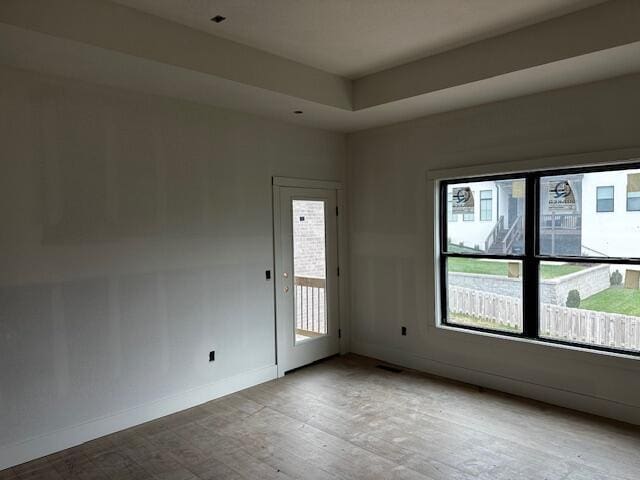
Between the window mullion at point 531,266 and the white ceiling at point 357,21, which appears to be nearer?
the white ceiling at point 357,21

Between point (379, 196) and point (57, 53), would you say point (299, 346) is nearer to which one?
point (379, 196)

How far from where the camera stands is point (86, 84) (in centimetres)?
345

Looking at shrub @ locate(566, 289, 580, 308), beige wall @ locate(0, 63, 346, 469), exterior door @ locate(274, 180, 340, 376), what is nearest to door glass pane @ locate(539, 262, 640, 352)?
shrub @ locate(566, 289, 580, 308)

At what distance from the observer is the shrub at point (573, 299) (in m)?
3.90

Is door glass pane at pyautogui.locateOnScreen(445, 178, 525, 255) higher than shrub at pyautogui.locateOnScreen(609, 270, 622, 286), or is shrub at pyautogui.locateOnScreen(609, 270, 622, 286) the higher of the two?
door glass pane at pyautogui.locateOnScreen(445, 178, 525, 255)

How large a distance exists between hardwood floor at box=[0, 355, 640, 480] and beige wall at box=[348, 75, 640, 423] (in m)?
0.28

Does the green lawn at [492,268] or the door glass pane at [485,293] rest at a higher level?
the green lawn at [492,268]

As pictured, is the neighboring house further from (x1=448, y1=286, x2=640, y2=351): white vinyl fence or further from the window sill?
the window sill

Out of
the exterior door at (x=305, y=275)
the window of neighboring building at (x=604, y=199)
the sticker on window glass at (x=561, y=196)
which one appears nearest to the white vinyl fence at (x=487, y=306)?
the sticker on window glass at (x=561, y=196)

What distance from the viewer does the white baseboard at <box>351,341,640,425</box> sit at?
3643mm

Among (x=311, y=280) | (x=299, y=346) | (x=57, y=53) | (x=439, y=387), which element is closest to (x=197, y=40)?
(x=57, y=53)

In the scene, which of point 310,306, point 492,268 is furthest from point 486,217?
point 310,306

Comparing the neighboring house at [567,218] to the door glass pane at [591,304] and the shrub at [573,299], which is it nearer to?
the door glass pane at [591,304]

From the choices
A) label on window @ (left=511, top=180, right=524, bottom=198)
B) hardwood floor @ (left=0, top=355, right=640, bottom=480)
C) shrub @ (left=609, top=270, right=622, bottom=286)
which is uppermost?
label on window @ (left=511, top=180, right=524, bottom=198)
